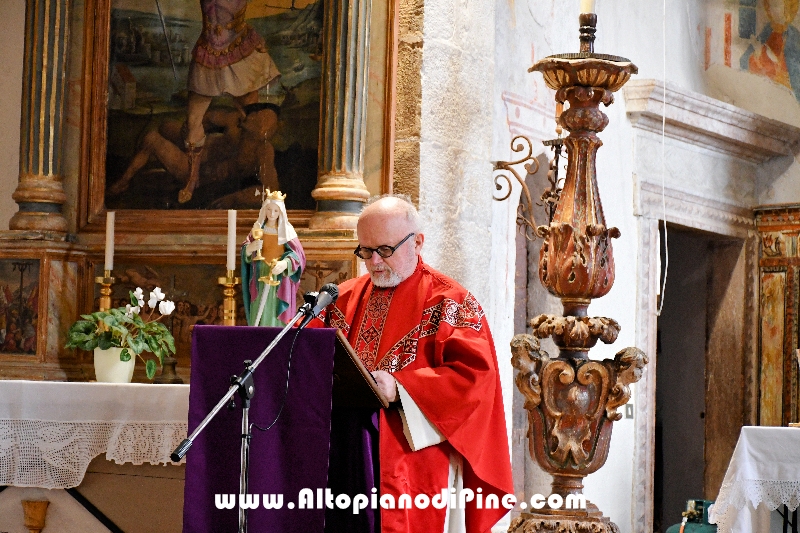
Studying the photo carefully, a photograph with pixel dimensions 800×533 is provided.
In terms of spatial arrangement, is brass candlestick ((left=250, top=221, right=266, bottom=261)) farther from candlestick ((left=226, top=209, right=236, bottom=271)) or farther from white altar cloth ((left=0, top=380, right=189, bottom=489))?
white altar cloth ((left=0, top=380, right=189, bottom=489))

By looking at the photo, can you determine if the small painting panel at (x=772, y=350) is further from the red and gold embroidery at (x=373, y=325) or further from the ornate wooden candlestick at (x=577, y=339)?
the red and gold embroidery at (x=373, y=325)

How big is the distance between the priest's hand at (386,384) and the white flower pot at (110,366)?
1723mm

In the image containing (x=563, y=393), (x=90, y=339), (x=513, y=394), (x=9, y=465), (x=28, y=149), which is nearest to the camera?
(x=9, y=465)

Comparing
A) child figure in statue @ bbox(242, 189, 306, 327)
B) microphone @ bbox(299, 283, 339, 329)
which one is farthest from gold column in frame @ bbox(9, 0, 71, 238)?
microphone @ bbox(299, 283, 339, 329)

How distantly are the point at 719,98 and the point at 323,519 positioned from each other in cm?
792

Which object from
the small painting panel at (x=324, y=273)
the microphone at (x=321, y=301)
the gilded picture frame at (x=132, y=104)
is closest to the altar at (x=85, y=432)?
the small painting panel at (x=324, y=273)

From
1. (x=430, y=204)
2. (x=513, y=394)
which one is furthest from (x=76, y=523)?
(x=513, y=394)

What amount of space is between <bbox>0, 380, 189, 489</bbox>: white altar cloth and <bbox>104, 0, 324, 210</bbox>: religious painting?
1570 millimetres

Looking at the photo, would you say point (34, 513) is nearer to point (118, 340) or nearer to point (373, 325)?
point (118, 340)

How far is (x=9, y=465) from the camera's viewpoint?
480cm

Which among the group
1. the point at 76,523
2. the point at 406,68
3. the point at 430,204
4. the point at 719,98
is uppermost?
the point at 719,98

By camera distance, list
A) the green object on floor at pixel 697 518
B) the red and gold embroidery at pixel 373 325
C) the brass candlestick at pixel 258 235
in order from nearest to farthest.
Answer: the red and gold embroidery at pixel 373 325
the brass candlestick at pixel 258 235
the green object on floor at pixel 697 518

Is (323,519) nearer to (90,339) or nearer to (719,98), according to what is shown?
(90,339)

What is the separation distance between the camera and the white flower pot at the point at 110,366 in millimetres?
5359
